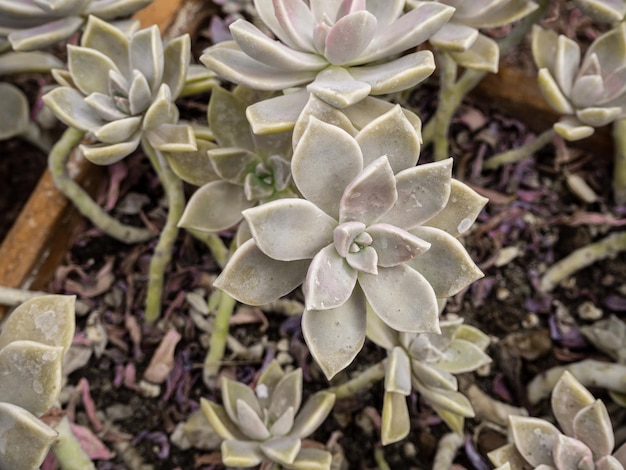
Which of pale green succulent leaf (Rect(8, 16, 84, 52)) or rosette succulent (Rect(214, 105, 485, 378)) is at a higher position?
pale green succulent leaf (Rect(8, 16, 84, 52))

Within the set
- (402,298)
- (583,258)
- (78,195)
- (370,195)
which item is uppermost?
(370,195)

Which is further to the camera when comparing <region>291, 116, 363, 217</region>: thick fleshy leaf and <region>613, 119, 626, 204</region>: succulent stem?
<region>613, 119, 626, 204</region>: succulent stem

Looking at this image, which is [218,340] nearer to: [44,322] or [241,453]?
[241,453]

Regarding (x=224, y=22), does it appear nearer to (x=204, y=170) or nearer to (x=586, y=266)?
(x=204, y=170)

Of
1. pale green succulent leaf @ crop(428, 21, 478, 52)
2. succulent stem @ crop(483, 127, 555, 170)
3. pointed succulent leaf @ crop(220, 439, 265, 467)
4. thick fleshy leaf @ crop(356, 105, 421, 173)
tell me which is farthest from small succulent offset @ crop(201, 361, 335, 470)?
succulent stem @ crop(483, 127, 555, 170)

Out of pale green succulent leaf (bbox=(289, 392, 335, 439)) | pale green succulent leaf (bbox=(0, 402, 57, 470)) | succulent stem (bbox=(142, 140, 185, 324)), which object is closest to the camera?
pale green succulent leaf (bbox=(0, 402, 57, 470))

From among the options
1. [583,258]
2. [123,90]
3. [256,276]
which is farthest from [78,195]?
[583,258]

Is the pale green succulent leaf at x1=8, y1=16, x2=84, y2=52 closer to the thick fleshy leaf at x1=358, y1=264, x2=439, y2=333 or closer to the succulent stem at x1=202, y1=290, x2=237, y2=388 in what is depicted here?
the succulent stem at x1=202, y1=290, x2=237, y2=388
